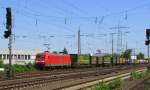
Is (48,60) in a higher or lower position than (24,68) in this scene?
higher

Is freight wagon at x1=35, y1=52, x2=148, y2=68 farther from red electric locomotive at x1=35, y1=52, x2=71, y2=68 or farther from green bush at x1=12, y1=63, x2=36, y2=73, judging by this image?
green bush at x1=12, y1=63, x2=36, y2=73

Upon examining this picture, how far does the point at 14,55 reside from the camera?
107438 millimetres

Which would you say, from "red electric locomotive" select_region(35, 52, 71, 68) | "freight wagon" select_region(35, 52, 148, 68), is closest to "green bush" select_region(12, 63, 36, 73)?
"red electric locomotive" select_region(35, 52, 71, 68)

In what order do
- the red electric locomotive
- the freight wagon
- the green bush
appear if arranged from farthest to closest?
the freight wagon < the red electric locomotive < the green bush

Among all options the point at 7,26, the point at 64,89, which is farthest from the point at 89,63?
the point at 64,89

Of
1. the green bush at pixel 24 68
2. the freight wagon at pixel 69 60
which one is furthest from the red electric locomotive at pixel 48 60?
the green bush at pixel 24 68

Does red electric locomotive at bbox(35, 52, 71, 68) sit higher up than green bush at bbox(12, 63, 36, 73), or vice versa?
red electric locomotive at bbox(35, 52, 71, 68)

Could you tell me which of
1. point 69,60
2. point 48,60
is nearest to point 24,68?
point 48,60

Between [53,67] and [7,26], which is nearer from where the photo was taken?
[7,26]

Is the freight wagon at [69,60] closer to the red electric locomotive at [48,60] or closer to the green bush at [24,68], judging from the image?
the red electric locomotive at [48,60]

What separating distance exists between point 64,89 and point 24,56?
8707cm

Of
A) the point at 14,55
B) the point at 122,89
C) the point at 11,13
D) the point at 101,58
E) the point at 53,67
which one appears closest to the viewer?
the point at 122,89

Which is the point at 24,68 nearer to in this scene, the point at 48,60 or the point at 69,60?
the point at 48,60

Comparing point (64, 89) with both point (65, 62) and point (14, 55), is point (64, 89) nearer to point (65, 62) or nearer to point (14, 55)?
point (65, 62)
